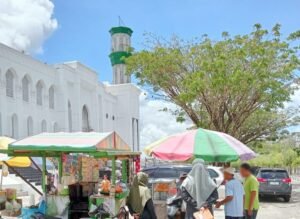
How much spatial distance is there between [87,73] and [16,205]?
2379 cm

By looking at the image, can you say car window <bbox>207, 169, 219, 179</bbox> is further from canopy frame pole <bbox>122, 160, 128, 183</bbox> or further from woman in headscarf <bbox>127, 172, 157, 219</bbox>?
woman in headscarf <bbox>127, 172, 157, 219</bbox>

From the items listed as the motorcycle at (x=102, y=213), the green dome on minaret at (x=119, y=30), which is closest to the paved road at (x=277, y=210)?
the motorcycle at (x=102, y=213)

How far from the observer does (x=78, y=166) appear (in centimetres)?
1085

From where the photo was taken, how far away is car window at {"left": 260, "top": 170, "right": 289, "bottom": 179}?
1903 centimetres

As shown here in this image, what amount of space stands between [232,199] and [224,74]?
13.5m

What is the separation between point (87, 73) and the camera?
120 feet

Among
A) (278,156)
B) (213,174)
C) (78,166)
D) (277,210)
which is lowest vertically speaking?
(278,156)

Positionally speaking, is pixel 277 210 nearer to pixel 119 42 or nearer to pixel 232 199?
pixel 232 199

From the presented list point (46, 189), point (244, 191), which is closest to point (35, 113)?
point (46, 189)

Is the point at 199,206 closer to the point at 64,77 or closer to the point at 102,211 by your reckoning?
the point at 102,211

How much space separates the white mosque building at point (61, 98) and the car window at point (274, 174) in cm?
1140

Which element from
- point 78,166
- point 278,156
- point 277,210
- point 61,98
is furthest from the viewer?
point 278,156

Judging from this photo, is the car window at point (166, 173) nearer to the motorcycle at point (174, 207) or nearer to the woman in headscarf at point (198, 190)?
the motorcycle at point (174, 207)

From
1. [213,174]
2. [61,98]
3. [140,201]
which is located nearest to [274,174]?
[213,174]
